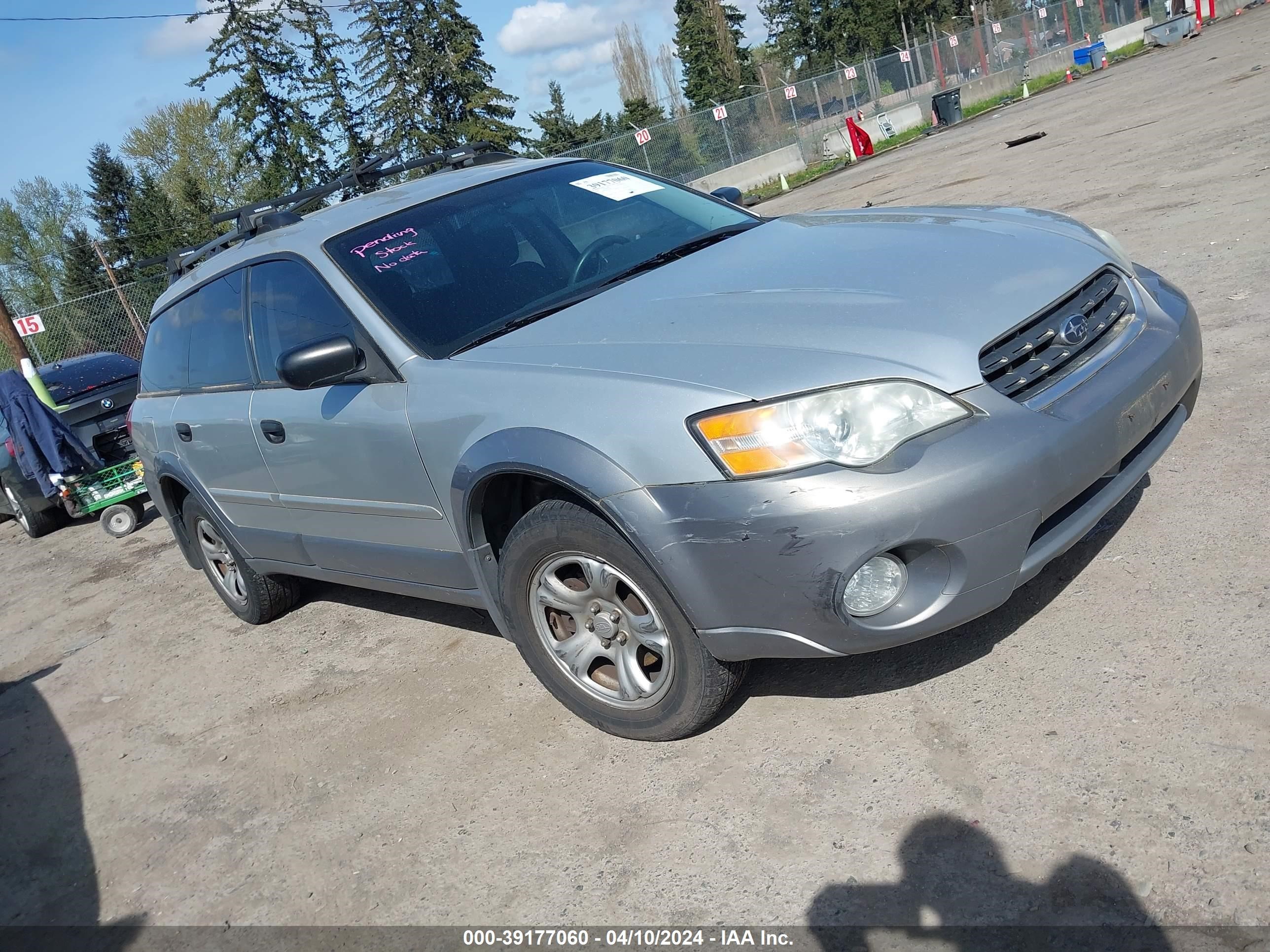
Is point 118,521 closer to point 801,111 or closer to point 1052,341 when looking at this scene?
point 1052,341

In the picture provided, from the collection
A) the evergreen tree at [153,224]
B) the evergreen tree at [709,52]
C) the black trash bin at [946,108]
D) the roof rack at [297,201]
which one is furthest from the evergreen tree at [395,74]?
the roof rack at [297,201]

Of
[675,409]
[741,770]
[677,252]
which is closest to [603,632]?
[741,770]

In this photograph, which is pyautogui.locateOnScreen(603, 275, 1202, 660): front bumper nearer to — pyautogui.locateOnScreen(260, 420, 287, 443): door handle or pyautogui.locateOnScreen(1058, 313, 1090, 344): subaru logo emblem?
pyautogui.locateOnScreen(1058, 313, 1090, 344): subaru logo emblem

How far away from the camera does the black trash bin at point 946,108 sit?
3225cm

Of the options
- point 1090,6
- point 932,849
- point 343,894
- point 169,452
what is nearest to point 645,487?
point 932,849

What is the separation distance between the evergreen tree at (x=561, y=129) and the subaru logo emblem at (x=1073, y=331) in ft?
160

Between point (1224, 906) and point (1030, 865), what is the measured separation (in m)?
0.39

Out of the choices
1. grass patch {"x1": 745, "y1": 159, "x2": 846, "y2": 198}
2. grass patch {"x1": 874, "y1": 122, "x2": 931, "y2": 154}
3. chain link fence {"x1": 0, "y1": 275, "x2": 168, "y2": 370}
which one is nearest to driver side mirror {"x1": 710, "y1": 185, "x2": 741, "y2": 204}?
chain link fence {"x1": 0, "y1": 275, "x2": 168, "y2": 370}

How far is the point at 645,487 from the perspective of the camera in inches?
109

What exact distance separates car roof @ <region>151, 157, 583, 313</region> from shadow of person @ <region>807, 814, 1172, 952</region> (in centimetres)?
293

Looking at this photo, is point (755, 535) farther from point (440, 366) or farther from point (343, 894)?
point (343, 894)

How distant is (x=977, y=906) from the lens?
90.6 inches

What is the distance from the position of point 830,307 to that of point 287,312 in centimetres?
225

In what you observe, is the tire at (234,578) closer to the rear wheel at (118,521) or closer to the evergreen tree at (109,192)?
the rear wheel at (118,521)
